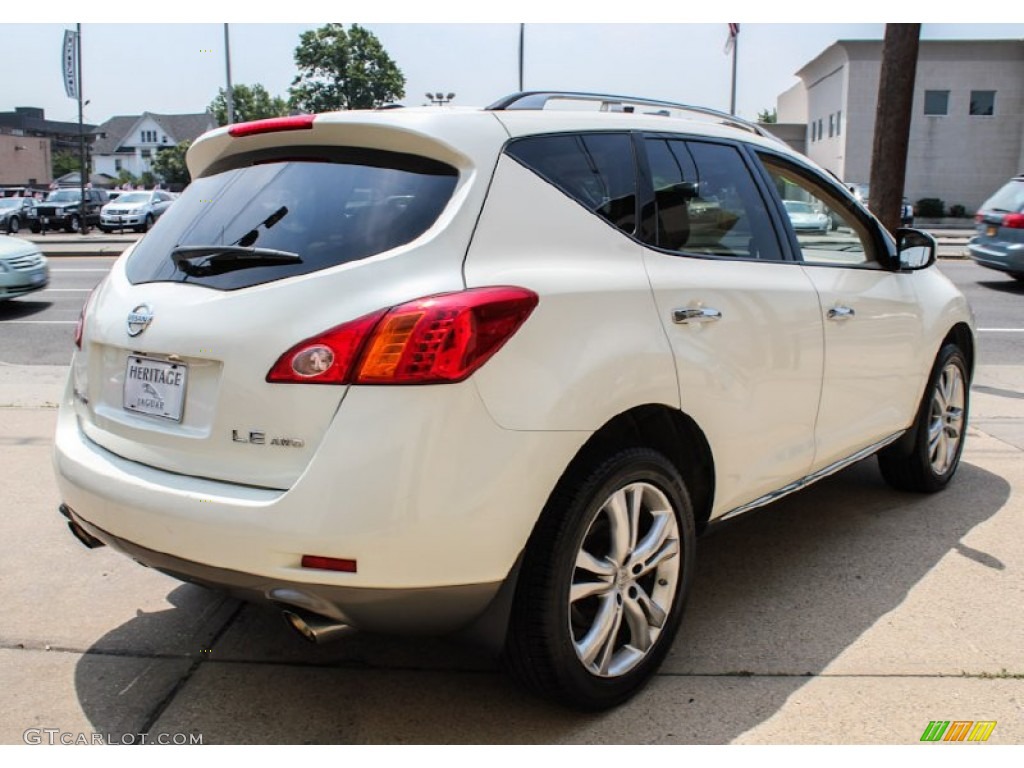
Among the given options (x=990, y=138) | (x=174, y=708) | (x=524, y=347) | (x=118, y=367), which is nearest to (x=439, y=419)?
(x=524, y=347)

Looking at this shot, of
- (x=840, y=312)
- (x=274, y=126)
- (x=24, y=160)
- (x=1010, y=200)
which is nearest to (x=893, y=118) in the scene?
(x=840, y=312)

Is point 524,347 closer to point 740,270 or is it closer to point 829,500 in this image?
point 740,270

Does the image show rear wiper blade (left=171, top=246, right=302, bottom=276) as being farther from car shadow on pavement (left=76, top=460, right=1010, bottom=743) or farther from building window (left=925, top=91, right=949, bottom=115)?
building window (left=925, top=91, right=949, bottom=115)

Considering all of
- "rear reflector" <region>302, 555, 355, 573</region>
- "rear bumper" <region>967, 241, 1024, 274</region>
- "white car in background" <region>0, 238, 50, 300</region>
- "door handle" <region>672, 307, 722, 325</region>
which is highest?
"door handle" <region>672, 307, 722, 325</region>

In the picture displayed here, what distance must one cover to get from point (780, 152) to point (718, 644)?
1.96m

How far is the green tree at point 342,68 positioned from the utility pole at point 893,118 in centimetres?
7366

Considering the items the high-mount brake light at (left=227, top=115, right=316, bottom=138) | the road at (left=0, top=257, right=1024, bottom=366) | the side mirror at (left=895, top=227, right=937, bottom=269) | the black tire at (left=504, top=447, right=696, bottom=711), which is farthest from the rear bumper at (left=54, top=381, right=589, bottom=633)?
the road at (left=0, top=257, right=1024, bottom=366)

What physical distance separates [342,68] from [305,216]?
274ft

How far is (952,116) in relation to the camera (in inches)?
1715

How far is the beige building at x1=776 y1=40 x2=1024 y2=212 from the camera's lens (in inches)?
1694

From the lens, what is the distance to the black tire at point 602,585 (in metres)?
2.61

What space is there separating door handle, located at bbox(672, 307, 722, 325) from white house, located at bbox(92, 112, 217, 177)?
11637cm

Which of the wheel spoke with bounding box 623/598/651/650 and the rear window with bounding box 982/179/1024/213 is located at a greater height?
the rear window with bounding box 982/179/1024/213

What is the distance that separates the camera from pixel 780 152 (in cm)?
397
